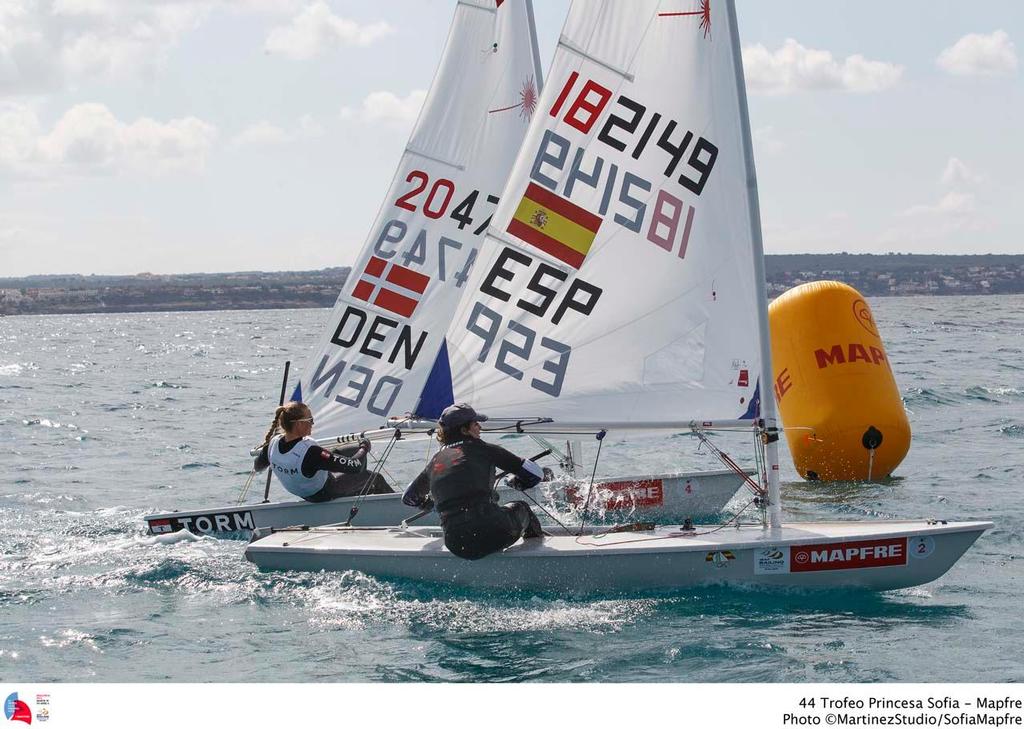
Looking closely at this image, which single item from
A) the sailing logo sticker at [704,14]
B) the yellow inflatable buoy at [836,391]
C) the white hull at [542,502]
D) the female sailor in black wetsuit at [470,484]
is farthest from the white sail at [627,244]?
the yellow inflatable buoy at [836,391]

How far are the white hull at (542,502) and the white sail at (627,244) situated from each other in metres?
2.00

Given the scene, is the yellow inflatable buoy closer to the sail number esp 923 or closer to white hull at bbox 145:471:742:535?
white hull at bbox 145:471:742:535

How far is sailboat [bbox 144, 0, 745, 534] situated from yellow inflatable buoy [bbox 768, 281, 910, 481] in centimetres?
191

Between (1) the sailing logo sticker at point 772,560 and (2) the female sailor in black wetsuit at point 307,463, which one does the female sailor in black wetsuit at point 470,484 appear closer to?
(1) the sailing logo sticker at point 772,560

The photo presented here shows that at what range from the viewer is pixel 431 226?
12.0 m

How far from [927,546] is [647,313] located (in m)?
2.40

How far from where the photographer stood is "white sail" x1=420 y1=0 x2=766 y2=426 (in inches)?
332

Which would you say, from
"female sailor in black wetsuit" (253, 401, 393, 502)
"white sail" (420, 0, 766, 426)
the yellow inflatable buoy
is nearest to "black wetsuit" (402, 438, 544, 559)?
"white sail" (420, 0, 766, 426)

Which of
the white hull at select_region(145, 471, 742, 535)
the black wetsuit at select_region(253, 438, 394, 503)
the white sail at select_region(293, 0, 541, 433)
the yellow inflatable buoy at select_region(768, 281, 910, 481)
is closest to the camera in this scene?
the black wetsuit at select_region(253, 438, 394, 503)

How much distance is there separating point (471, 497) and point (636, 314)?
1.78 m
